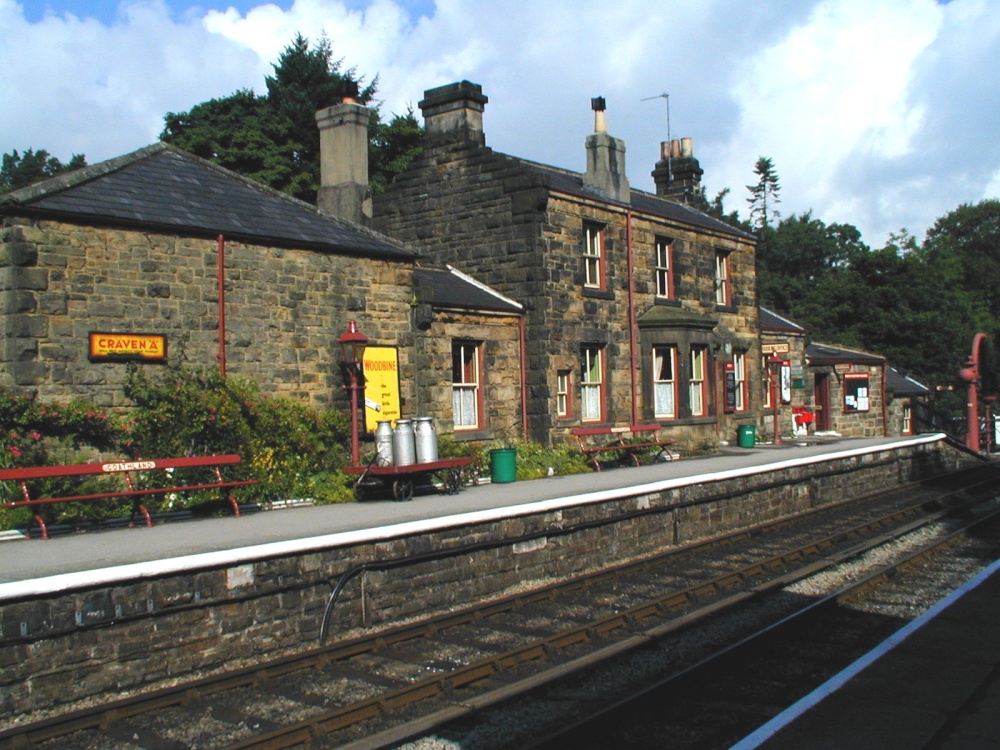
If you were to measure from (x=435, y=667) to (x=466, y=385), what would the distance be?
438 inches

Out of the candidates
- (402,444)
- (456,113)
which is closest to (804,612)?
(402,444)

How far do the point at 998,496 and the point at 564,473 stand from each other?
1024cm

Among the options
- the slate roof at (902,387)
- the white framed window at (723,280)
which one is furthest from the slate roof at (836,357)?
the white framed window at (723,280)

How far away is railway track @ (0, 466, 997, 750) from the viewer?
7.06 m

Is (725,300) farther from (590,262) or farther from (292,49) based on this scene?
(292,49)

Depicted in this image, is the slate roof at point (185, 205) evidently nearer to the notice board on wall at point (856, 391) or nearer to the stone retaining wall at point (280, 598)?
the stone retaining wall at point (280, 598)

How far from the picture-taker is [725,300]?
89.4ft

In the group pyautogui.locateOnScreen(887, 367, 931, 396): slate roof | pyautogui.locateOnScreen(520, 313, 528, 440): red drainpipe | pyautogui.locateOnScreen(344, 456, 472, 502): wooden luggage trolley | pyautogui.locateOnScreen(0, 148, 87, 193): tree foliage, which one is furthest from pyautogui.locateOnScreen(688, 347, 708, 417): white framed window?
pyautogui.locateOnScreen(0, 148, 87, 193): tree foliage

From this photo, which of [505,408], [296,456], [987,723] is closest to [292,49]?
[505,408]

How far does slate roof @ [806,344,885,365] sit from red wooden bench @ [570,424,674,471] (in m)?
12.8

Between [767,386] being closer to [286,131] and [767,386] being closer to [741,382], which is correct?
[741,382]

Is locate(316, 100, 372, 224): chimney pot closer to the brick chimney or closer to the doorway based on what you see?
the brick chimney

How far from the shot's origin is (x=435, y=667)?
348 inches

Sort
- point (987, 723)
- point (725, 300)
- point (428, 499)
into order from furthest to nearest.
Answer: point (725, 300), point (428, 499), point (987, 723)
